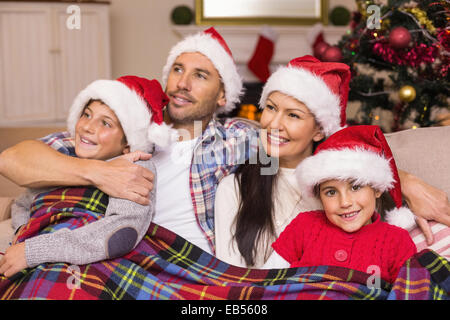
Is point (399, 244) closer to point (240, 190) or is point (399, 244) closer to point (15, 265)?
point (240, 190)

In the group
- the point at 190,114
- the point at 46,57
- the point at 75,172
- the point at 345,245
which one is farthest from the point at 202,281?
the point at 46,57

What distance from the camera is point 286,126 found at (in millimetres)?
1647

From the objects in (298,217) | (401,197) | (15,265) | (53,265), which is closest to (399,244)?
(401,197)

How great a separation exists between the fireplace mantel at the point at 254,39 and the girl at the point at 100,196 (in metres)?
3.41

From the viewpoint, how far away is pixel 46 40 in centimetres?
458

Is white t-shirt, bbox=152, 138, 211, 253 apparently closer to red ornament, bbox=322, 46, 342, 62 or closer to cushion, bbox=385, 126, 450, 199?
cushion, bbox=385, 126, 450, 199

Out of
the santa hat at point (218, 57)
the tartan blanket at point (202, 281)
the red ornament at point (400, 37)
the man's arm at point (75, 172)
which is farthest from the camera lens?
the red ornament at point (400, 37)

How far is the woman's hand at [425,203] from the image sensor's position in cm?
146

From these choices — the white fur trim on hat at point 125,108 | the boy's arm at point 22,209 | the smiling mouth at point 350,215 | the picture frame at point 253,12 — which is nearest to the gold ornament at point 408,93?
the smiling mouth at point 350,215

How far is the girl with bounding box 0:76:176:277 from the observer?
1.33 meters

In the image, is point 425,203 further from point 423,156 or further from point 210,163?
point 210,163

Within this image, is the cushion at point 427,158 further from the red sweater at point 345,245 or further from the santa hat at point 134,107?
the santa hat at point 134,107

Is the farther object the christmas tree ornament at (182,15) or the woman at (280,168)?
the christmas tree ornament at (182,15)

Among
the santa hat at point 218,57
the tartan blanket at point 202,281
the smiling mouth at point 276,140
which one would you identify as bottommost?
the tartan blanket at point 202,281
